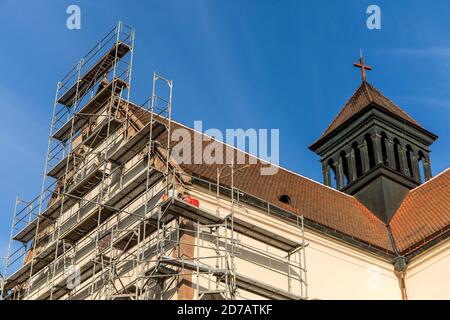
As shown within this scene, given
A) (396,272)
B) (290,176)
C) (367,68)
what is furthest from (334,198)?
(367,68)

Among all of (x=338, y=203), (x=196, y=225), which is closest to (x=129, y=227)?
(x=196, y=225)

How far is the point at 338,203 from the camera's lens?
26.9 meters

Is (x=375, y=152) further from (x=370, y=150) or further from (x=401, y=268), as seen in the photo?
(x=401, y=268)

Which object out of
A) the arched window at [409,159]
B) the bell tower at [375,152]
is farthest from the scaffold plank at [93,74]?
the arched window at [409,159]

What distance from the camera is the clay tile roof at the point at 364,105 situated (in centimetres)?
3016

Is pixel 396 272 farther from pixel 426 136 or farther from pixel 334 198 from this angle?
pixel 426 136

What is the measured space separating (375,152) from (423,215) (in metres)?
3.83

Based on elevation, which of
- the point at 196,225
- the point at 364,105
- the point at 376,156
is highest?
the point at 364,105

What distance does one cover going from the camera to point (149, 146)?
20219 millimetres

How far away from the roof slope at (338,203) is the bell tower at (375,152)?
0.53 meters

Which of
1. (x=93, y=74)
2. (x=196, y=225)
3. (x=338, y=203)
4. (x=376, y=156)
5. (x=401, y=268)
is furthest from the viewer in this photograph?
(x=376, y=156)

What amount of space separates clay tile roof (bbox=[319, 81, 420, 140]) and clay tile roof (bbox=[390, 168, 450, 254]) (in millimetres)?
3277

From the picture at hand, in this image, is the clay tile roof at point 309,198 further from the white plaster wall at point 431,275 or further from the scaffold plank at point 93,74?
the scaffold plank at point 93,74
